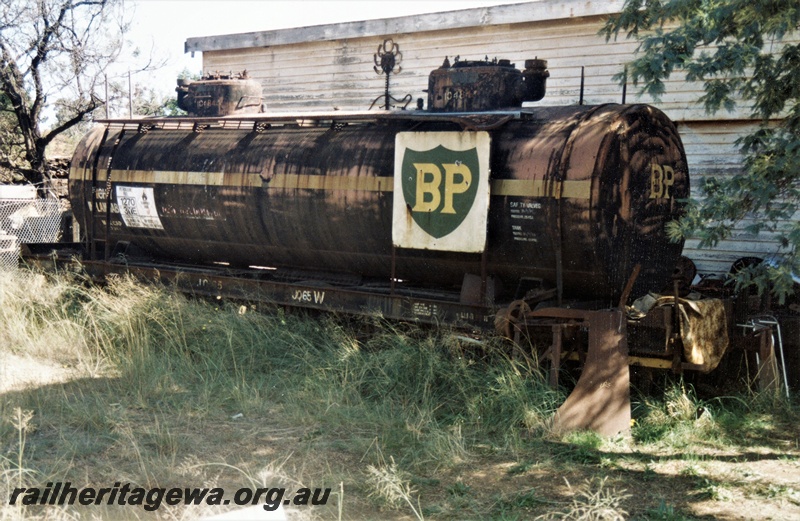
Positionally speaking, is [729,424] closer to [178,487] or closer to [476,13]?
[178,487]

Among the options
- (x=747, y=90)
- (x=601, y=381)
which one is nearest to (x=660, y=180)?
(x=747, y=90)

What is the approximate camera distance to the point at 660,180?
836cm

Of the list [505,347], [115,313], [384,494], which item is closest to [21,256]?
[115,313]

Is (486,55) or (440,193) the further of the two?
(486,55)

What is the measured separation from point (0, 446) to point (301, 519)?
2.65 meters

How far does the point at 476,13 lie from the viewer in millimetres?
14320

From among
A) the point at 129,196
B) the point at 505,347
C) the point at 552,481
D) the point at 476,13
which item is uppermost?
the point at 476,13

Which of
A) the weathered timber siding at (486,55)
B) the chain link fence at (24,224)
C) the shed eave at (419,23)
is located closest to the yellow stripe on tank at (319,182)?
the weathered timber siding at (486,55)

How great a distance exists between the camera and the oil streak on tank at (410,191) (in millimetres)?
7863

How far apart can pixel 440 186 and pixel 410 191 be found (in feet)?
1.09

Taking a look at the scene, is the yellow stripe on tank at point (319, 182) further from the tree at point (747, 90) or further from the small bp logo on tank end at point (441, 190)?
the tree at point (747, 90)

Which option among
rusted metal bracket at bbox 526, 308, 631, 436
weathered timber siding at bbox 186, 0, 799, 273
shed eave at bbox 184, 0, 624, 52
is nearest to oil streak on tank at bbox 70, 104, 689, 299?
rusted metal bracket at bbox 526, 308, 631, 436

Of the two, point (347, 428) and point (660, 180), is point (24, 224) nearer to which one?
point (347, 428)

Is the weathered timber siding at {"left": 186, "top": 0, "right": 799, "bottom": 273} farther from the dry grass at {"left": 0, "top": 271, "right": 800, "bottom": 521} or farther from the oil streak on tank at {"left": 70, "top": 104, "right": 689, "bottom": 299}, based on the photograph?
the dry grass at {"left": 0, "top": 271, "right": 800, "bottom": 521}
